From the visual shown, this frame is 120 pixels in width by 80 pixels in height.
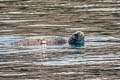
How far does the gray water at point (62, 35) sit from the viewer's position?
17.6 metres

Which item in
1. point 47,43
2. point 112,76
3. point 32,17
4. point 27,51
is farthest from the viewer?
point 32,17

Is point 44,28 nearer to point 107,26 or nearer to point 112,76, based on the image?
point 107,26

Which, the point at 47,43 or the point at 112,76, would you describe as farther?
the point at 47,43

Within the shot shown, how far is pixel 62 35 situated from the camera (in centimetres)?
2439

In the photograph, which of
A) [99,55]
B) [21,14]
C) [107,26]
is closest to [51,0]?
[21,14]

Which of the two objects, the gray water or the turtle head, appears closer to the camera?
the gray water

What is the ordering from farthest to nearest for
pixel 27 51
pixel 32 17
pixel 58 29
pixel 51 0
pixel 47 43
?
pixel 51 0
pixel 32 17
pixel 58 29
pixel 47 43
pixel 27 51

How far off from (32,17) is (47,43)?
692cm

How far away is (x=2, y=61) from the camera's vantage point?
62.6 feet

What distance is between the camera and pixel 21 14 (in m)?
30.4

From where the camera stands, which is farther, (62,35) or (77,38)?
(62,35)

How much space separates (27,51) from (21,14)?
951cm

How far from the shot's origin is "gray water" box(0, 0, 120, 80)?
17.6 metres

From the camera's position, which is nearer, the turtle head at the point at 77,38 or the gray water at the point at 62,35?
the gray water at the point at 62,35
